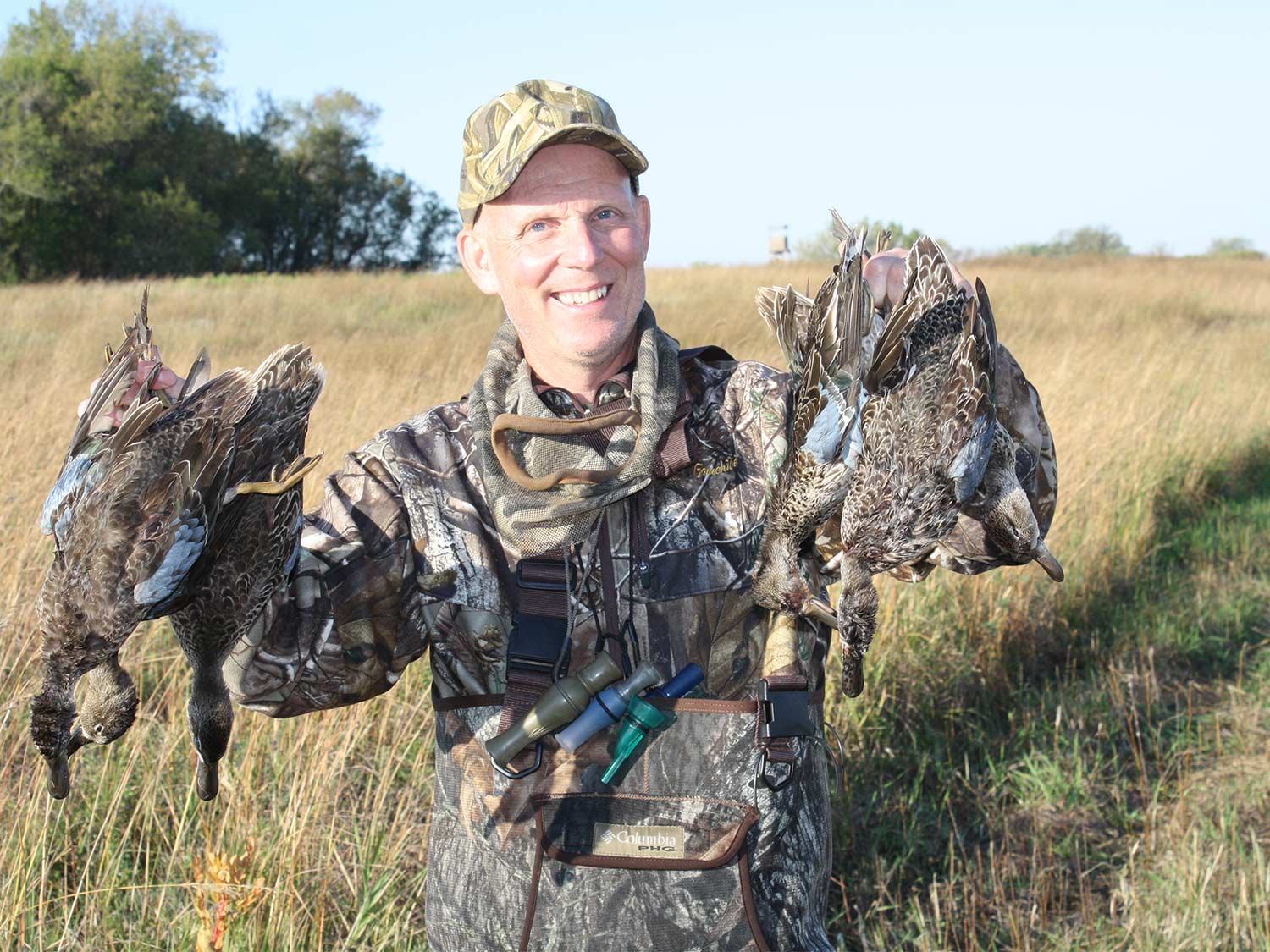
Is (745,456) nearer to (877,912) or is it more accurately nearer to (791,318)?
(791,318)

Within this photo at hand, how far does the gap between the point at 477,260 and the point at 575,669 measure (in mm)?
1156

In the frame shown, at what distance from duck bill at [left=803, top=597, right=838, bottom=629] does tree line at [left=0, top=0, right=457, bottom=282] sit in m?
33.6

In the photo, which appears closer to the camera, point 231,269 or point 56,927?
point 56,927

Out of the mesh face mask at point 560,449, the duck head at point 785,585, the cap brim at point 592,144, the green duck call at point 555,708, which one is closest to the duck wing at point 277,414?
the mesh face mask at point 560,449

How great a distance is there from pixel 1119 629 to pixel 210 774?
5.35 meters

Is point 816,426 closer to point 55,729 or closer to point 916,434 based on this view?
point 916,434

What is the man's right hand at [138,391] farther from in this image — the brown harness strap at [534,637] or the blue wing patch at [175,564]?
the brown harness strap at [534,637]

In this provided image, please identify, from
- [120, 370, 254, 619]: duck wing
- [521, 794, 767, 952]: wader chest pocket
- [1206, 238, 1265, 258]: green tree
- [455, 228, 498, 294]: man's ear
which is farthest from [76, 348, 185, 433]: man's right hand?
[1206, 238, 1265, 258]: green tree

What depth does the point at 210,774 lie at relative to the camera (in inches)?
92.8

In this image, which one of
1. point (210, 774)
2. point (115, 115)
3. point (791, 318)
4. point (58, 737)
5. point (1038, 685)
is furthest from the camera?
point (115, 115)

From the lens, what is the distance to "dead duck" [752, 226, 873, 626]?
234cm

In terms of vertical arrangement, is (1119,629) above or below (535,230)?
below

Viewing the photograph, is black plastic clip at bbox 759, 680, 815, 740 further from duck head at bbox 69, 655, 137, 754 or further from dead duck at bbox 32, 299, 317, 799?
duck head at bbox 69, 655, 137, 754

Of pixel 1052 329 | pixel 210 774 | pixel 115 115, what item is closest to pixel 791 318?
pixel 210 774
